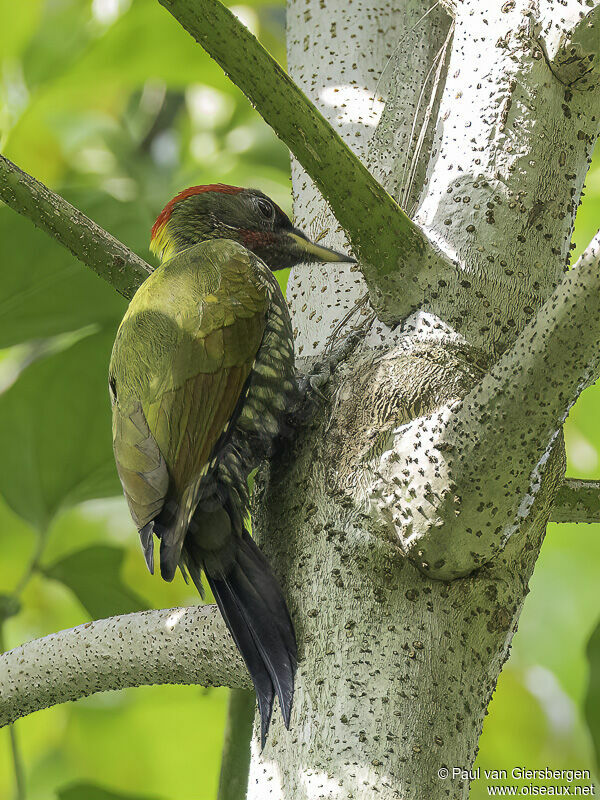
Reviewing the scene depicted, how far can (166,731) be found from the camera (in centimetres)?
239

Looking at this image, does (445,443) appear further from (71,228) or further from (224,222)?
(224,222)

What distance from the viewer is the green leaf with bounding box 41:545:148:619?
77.9 inches

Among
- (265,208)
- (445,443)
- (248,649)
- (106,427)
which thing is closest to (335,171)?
(445,443)

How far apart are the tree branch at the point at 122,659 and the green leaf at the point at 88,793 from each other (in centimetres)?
42

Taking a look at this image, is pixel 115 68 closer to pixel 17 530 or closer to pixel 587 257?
pixel 17 530

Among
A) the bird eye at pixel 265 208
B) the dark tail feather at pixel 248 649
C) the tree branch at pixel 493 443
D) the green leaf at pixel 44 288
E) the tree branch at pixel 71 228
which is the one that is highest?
the bird eye at pixel 265 208

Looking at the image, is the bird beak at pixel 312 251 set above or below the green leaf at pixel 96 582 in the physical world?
above

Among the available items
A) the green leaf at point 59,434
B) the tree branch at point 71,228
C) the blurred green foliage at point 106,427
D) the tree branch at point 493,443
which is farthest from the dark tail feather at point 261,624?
the green leaf at point 59,434

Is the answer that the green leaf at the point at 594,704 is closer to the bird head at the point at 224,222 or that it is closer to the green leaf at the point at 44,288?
the bird head at the point at 224,222

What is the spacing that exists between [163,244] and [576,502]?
1035 millimetres

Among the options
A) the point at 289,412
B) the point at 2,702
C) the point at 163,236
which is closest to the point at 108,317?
the point at 163,236

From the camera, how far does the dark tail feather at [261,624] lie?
1.15 m

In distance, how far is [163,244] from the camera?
6.70ft

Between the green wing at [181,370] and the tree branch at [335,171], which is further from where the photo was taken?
the green wing at [181,370]
